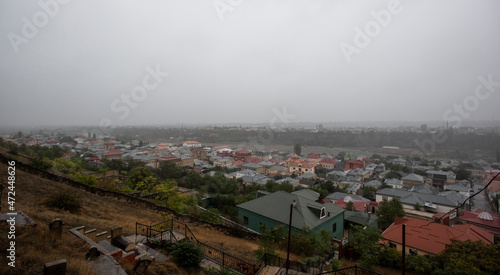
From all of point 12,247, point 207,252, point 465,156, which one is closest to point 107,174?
point 207,252

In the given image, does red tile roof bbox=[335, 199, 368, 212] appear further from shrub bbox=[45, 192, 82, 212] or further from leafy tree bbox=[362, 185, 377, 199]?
shrub bbox=[45, 192, 82, 212]

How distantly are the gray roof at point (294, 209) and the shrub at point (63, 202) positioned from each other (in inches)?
389

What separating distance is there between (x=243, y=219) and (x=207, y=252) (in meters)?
8.57

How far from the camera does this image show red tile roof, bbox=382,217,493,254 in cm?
1315

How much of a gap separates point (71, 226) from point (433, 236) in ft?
58.2

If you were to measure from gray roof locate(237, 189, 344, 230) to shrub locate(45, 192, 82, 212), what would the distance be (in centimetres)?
989

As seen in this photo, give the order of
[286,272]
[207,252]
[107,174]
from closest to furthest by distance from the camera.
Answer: [286,272]
[207,252]
[107,174]

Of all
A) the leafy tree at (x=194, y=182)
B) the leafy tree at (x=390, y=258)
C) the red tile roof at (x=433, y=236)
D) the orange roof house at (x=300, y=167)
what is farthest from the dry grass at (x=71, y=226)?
the orange roof house at (x=300, y=167)

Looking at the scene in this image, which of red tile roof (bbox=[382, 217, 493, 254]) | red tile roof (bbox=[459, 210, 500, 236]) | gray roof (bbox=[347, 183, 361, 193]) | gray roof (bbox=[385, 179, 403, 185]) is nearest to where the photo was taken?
red tile roof (bbox=[382, 217, 493, 254])

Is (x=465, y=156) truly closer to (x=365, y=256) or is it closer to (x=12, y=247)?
(x=365, y=256)

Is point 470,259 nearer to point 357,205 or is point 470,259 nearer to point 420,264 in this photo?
point 420,264

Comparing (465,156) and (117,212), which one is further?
→ (465,156)

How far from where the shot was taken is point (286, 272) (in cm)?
680

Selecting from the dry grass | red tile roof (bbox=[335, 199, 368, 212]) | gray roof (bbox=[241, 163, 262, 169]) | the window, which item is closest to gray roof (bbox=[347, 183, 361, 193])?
red tile roof (bbox=[335, 199, 368, 212])
